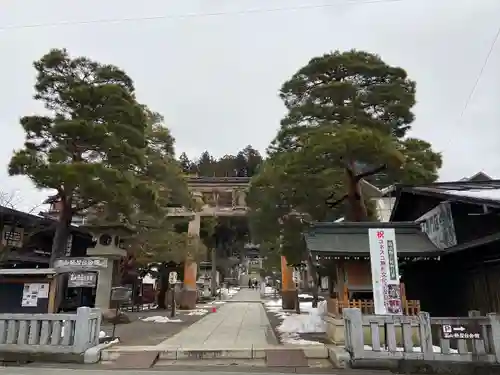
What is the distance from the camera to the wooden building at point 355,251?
11688 mm

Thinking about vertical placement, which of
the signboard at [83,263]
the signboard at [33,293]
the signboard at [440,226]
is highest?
the signboard at [440,226]

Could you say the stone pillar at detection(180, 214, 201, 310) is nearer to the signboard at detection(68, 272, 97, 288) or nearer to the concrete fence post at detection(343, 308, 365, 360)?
the signboard at detection(68, 272, 97, 288)

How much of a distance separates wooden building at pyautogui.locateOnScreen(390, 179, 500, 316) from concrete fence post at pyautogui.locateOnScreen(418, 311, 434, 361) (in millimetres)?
2233

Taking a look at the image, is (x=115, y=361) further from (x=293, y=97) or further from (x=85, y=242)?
(x=85, y=242)

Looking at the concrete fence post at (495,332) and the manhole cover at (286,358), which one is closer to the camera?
the concrete fence post at (495,332)

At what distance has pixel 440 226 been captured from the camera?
12242 millimetres

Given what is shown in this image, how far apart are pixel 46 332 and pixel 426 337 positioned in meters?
8.95

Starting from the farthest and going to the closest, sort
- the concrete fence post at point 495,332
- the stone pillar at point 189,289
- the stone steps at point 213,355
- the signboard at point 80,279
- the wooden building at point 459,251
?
the stone pillar at point 189,289 → the signboard at point 80,279 → the wooden building at point 459,251 → the stone steps at point 213,355 → the concrete fence post at point 495,332

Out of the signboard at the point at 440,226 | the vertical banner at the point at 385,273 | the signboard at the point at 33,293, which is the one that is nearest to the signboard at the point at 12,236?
the signboard at the point at 33,293

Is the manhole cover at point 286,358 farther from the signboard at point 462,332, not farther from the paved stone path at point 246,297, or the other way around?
the paved stone path at point 246,297

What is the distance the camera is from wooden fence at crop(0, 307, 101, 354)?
9.26 meters

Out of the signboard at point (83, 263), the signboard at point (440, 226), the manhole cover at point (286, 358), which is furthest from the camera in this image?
the signboard at point (83, 263)

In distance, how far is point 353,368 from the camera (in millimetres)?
8469

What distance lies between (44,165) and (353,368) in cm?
1192
